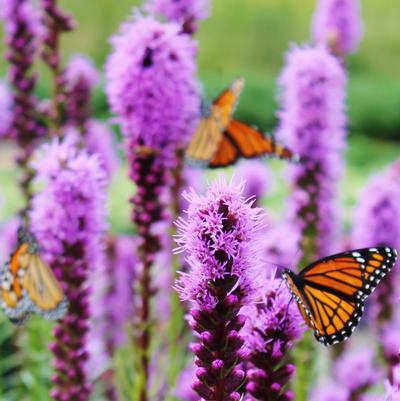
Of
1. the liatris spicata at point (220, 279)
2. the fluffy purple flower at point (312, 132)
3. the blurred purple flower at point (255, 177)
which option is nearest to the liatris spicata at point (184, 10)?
the fluffy purple flower at point (312, 132)

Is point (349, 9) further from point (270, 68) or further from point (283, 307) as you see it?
point (270, 68)

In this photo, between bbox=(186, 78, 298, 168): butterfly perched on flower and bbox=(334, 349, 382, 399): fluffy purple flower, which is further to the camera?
bbox=(334, 349, 382, 399): fluffy purple flower

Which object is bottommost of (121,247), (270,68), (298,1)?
(121,247)

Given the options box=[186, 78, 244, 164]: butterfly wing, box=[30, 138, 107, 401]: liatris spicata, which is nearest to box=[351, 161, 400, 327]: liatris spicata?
box=[186, 78, 244, 164]: butterfly wing

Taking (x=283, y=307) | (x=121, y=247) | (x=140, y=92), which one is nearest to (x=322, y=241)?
(x=121, y=247)

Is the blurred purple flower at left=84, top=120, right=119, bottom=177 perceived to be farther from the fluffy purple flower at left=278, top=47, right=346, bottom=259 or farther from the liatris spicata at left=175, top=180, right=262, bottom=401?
the liatris spicata at left=175, top=180, right=262, bottom=401

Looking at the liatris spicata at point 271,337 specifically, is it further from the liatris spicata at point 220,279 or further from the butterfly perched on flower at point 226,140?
the butterfly perched on flower at point 226,140
